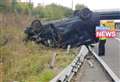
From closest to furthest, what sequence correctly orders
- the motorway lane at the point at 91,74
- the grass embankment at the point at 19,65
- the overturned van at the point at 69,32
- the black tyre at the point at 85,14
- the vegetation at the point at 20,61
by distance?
the grass embankment at the point at 19,65 → the vegetation at the point at 20,61 → the motorway lane at the point at 91,74 → the overturned van at the point at 69,32 → the black tyre at the point at 85,14

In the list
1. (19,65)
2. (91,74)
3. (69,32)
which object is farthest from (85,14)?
(19,65)

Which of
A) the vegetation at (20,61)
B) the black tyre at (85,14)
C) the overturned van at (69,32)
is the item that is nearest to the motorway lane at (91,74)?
the vegetation at (20,61)

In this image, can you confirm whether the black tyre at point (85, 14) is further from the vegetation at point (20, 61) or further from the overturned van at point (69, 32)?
the vegetation at point (20, 61)

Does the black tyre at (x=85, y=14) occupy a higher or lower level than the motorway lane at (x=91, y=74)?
higher

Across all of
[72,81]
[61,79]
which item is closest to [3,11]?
[72,81]

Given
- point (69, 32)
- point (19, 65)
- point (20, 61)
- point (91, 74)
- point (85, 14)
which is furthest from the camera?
point (85, 14)

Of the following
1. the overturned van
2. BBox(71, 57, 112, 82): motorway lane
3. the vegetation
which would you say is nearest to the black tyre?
the overturned van

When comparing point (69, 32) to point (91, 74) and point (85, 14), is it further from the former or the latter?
point (91, 74)

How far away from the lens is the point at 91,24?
24.3 meters

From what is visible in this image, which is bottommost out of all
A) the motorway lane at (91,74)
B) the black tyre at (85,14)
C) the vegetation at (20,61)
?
the motorway lane at (91,74)

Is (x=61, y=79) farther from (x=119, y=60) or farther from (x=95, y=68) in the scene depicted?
(x=119, y=60)

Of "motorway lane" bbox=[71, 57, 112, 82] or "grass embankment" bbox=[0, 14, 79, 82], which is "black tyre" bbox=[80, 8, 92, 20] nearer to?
"grass embankment" bbox=[0, 14, 79, 82]

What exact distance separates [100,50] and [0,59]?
10581 millimetres

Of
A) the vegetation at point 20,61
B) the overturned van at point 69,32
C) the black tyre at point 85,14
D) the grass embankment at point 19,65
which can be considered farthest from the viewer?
the black tyre at point 85,14
